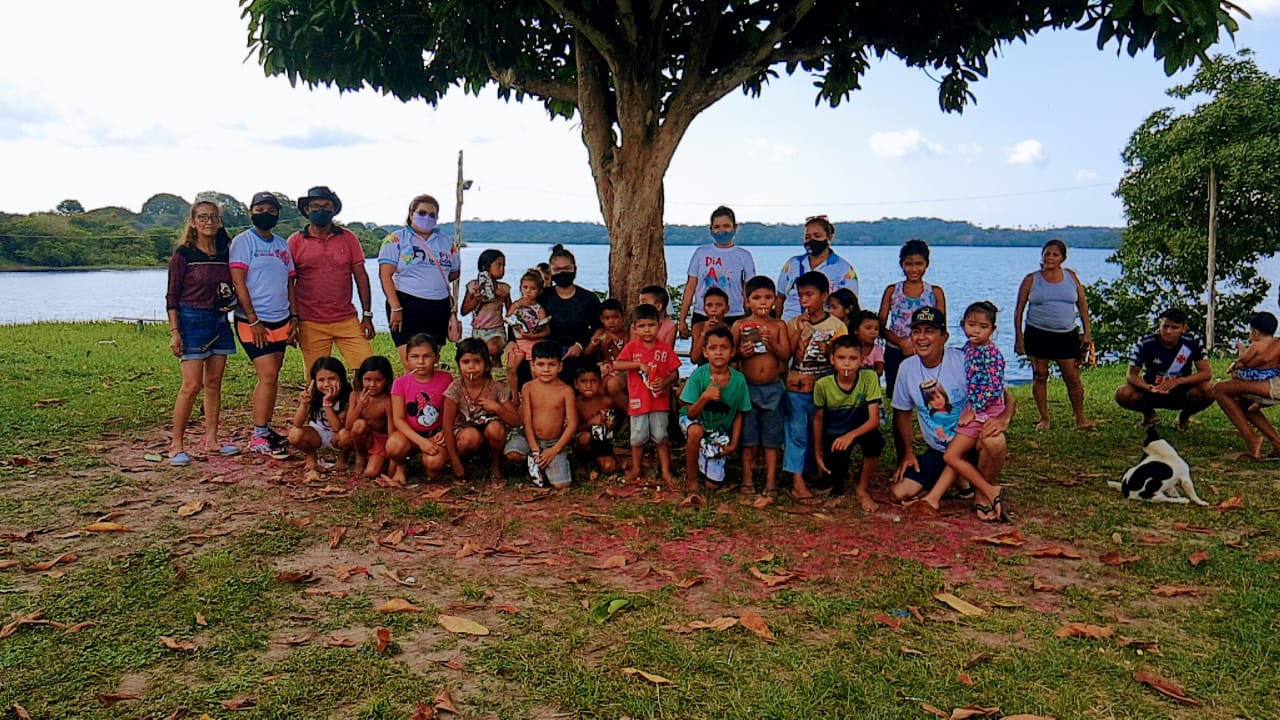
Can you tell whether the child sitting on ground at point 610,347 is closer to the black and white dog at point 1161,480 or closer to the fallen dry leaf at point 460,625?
the fallen dry leaf at point 460,625

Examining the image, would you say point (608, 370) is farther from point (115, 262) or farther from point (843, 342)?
point (115, 262)

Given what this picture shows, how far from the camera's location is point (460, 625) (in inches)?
152

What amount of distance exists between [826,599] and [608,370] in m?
2.86

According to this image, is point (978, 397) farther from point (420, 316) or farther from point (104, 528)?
point (104, 528)

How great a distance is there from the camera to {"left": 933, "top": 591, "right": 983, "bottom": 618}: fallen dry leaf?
4.03 meters

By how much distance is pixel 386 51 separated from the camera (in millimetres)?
7930

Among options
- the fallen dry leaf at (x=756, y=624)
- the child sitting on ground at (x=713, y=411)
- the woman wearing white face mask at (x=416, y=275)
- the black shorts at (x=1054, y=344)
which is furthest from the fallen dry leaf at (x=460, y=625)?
the black shorts at (x=1054, y=344)

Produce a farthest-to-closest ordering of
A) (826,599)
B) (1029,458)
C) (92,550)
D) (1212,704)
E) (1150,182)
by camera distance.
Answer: (1150,182), (1029,458), (92,550), (826,599), (1212,704)

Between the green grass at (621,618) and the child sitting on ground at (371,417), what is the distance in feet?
1.34

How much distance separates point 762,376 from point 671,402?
30.3 inches

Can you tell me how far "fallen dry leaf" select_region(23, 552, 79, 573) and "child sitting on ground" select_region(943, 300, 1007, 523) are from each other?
5017 mm

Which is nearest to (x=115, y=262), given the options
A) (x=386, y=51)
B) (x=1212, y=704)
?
(x=386, y=51)

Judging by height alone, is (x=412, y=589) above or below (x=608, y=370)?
below

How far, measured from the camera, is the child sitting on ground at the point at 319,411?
249 inches
